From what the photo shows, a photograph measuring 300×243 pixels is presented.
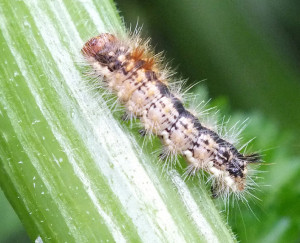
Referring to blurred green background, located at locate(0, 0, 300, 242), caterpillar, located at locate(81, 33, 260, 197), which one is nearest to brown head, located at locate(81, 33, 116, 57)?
caterpillar, located at locate(81, 33, 260, 197)

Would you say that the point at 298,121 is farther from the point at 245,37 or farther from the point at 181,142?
the point at 181,142

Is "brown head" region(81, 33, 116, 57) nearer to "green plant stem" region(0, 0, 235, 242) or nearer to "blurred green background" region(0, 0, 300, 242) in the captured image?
"green plant stem" region(0, 0, 235, 242)

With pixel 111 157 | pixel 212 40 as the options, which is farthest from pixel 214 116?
pixel 212 40

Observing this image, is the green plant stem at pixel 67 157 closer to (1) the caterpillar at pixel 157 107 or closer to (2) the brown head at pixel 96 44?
(2) the brown head at pixel 96 44

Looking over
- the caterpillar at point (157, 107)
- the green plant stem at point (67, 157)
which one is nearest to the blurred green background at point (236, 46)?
the caterpillar at point (157, 107)

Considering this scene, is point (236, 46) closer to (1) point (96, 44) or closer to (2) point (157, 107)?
(2) point (157, 107)

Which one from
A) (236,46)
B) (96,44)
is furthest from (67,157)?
(236,46)
